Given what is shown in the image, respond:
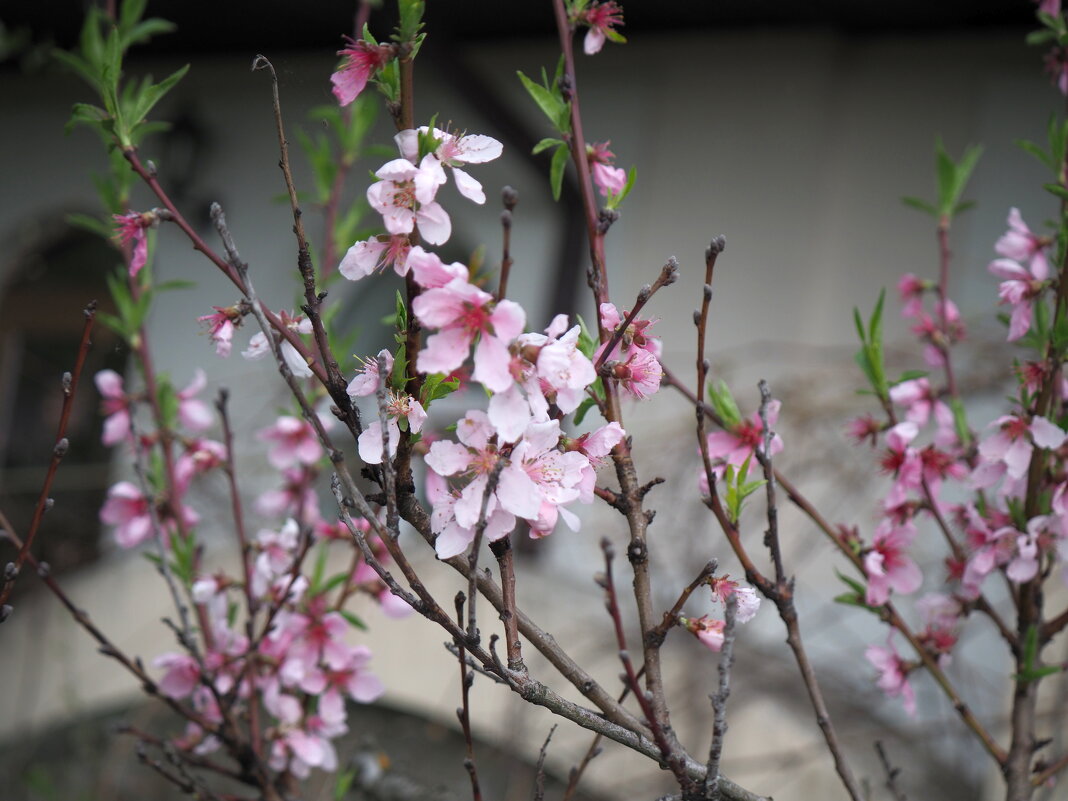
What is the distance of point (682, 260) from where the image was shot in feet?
11.4

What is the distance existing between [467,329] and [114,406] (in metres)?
0.91

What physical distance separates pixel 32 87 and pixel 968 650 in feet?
14.5

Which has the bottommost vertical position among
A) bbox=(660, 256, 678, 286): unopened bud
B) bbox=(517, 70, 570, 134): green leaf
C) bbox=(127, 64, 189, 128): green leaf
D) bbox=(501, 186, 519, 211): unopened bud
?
bbox=(660, 256, 678, 286): unopened bud

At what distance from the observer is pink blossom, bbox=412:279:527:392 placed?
22.6 inches

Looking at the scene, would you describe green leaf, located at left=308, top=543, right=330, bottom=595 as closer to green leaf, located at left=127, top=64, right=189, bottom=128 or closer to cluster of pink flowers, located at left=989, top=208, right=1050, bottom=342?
green leaf, located at left=127, top=64, right=189, bottom=128

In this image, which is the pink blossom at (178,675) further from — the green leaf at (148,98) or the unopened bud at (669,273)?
the unopened bud at (669,273)

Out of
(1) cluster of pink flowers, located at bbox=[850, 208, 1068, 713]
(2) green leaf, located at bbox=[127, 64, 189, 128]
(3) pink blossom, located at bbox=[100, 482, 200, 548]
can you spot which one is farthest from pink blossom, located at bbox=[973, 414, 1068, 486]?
(3) pink blossom, located at bbox=[100, 482, 200, 548]

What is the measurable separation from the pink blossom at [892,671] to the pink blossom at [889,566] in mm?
108

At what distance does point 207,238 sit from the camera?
3.28 meters

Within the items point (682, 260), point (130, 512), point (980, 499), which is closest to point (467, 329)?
point (980, 499)

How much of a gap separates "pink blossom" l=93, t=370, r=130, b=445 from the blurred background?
5.02ft

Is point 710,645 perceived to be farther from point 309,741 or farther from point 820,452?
point 820,452

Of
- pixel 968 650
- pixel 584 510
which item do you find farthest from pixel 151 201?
pixel 968 650

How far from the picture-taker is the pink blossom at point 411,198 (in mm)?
602
